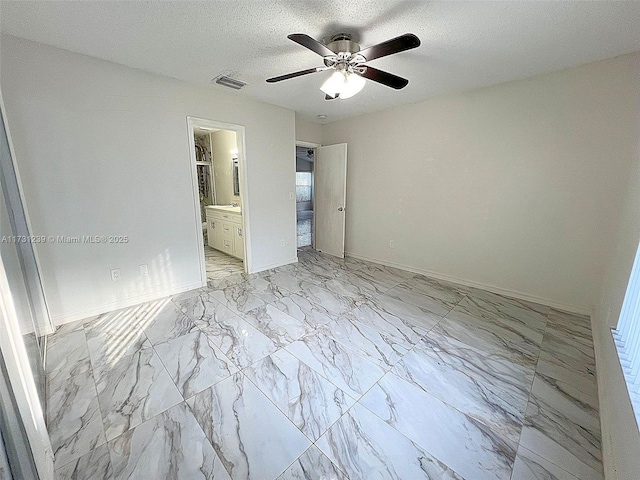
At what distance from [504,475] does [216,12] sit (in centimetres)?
305

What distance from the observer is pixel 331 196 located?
4.64 metres

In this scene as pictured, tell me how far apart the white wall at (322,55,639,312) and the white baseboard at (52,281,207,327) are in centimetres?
301

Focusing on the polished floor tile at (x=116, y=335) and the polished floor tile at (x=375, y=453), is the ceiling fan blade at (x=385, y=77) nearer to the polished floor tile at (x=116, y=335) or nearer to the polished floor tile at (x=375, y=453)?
the polished floor tile at (x=375, y=453)

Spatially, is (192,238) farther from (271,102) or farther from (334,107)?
(334,107)

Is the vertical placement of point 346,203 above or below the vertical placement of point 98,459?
above

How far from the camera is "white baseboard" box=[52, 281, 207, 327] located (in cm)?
237

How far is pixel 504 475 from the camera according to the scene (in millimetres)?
1154

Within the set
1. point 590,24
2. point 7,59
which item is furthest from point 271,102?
point 590,24

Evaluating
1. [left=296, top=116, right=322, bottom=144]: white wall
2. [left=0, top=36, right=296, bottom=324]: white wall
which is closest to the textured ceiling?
[left=0, top=36, right=296, bottom=324]: white wall

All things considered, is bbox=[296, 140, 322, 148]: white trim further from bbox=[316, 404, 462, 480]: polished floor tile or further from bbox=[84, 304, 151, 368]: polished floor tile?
bbox=[316, 404, 462, 480]: polished floor tile

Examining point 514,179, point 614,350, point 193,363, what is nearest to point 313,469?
point 193,363

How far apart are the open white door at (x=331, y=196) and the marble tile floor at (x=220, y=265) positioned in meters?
1.66

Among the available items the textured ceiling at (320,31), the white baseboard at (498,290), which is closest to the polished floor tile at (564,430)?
the white baseboard at (498,290)

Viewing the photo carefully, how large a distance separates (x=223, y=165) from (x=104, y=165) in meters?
2.80
